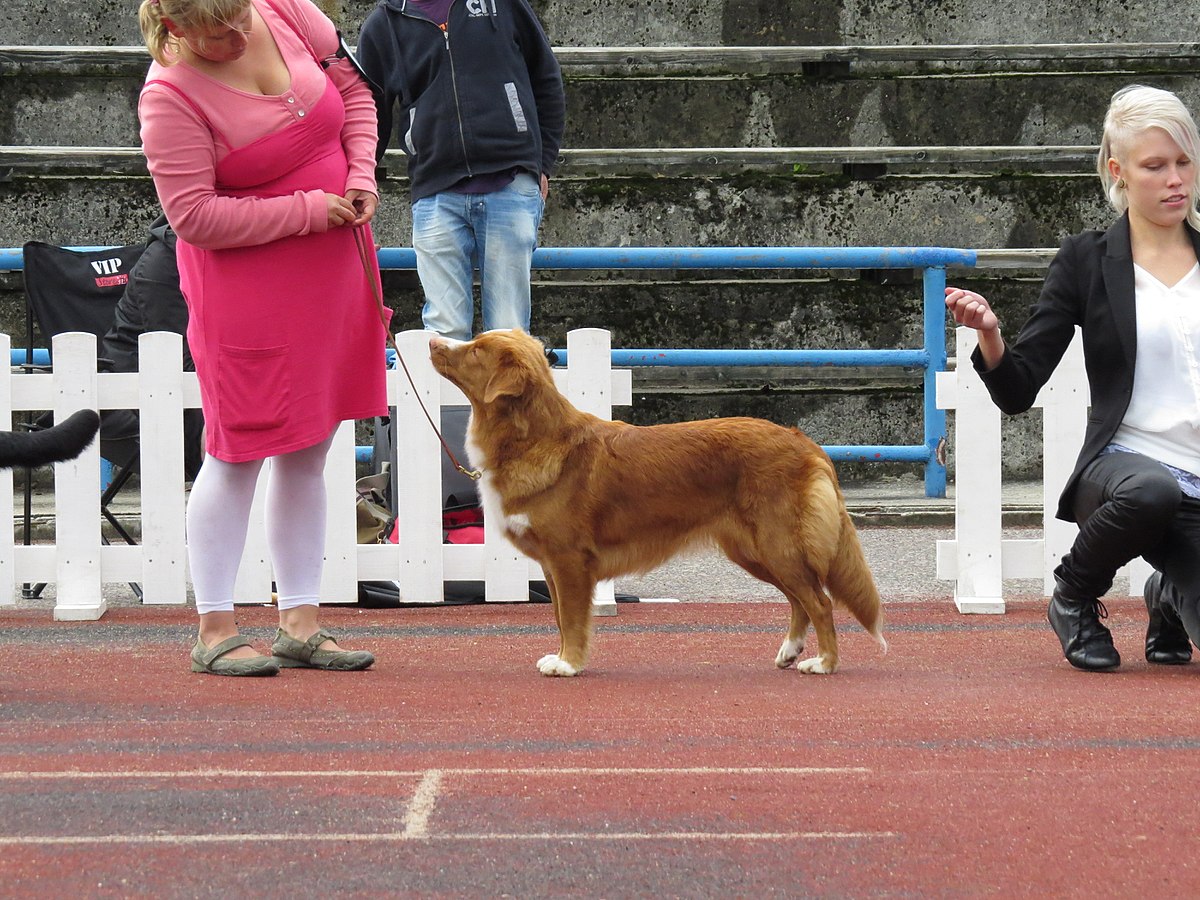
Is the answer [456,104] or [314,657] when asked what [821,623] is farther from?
[456,104]

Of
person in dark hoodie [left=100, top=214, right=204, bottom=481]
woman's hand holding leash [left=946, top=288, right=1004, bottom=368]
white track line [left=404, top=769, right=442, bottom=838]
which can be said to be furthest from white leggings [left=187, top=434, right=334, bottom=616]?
woman's hand holding leash [left=946, top=288, right=1004, bottom=368]

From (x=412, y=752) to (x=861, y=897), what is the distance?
3.97 feet

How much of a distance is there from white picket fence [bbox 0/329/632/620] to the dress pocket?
133cm

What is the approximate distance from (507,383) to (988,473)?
2103mm

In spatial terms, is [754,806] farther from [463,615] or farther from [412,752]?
[463,615]

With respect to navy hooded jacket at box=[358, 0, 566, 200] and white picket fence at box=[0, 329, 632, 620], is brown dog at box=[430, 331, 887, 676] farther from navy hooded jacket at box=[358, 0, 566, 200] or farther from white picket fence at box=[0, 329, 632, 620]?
navy hooded jacket at box=[358, 0, 566, 200]

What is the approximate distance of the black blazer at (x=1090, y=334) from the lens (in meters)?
4.20

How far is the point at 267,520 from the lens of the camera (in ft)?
13.8

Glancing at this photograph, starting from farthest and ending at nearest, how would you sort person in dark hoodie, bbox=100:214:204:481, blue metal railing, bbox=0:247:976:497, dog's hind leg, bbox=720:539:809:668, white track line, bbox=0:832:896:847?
blue metal railing, bbox=0:247:976:497 → person in dark hoodie, bbox=100:214:204:481 → dog's hind leg, bbox=720:539:809:668 → white track line, bbox=0:832:896:847

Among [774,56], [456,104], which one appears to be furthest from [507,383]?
[774,56]

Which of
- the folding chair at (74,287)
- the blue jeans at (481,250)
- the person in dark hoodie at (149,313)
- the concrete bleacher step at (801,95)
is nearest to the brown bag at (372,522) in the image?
the person in dark hoodie at (149,313)

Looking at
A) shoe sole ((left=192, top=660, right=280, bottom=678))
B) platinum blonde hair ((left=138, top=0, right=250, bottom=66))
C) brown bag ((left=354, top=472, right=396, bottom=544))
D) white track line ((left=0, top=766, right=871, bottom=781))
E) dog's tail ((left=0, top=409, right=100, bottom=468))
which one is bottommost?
shoe sole ((left=192, top=660, right=280, bottom=678))

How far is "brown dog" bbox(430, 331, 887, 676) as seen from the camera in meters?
4.22

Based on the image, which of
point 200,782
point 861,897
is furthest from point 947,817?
point 200,782
